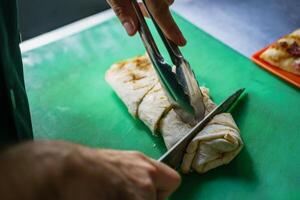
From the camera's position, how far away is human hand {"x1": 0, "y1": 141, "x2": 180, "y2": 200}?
37 centimetres

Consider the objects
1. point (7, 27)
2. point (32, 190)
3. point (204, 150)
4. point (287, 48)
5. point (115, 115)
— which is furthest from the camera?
point (287, 48)

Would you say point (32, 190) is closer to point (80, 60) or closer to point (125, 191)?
point (125, 191)

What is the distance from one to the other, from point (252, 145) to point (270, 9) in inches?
29.2

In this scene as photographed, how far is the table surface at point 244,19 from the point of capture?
1.39 meters

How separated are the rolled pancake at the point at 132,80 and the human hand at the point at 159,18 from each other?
0.66 feet

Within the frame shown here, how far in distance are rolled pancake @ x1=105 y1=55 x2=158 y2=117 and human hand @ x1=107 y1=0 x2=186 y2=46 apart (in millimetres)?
202

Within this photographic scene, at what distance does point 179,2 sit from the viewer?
5.17ft

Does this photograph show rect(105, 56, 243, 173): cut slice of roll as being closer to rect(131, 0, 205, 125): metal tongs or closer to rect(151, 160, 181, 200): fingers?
rect(131, 0, 205, 125): metal tongs

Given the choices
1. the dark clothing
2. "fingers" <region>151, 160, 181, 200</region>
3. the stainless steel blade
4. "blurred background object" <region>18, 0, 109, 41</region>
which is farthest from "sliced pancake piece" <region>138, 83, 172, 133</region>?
"blurred background object" <region>18, 0, 109, 41</region>

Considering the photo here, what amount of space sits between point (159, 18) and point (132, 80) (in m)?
0.26

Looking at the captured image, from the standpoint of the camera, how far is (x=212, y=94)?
1.19 metres

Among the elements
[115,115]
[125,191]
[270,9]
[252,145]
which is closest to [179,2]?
[270,9]

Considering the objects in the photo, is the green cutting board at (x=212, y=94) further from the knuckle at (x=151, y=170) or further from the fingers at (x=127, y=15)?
the knuckle at (x=151, y=170)

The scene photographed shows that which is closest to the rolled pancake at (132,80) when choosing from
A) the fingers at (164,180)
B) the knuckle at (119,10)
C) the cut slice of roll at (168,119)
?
the cut slice of roll at (168,119)
